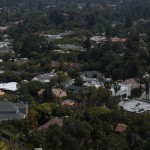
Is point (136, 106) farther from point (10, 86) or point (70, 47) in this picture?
point (70, 47)

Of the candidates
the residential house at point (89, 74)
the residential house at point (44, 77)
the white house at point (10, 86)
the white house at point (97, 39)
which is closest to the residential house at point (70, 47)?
the white house at point (97, 39)

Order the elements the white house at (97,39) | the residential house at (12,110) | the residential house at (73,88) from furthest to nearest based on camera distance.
→ the white house at (97,39)
the residential house at (73,88)
the residential house at (12,110)

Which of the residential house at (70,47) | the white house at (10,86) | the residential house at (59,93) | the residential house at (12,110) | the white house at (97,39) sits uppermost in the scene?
the residential house at (12,110)

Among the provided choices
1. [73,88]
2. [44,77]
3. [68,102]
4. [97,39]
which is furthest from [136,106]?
[97,39]

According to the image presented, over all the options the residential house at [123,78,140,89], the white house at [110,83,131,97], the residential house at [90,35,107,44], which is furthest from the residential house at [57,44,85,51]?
the white house at [110,83,131,97]

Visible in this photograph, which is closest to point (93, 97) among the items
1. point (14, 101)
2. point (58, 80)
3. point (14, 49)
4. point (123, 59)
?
point (14, 101)

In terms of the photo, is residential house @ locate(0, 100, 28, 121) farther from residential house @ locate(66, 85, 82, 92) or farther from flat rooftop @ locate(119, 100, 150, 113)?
residential house @ locate(66, 85, 82, 92)

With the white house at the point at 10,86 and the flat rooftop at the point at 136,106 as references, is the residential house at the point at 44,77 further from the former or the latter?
the flat rooftop at the point at 136,106
